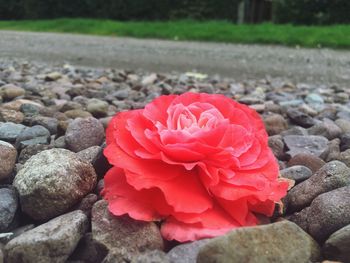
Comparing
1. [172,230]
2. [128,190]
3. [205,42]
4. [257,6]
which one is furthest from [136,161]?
[257,6]

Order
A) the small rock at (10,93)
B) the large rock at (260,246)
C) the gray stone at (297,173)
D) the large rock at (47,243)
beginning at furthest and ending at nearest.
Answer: the small rock at (10,93)
the gray stone at (297,173)
the large rock at (47,243)
the large rock at (260,246)

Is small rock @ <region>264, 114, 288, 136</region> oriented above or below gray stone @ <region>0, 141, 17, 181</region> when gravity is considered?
below

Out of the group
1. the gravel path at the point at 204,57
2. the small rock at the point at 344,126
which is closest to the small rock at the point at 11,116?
the small rock at the point at 344,126

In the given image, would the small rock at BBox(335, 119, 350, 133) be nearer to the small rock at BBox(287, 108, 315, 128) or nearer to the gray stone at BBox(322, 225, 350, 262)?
the small rock at BBox(287, 108, 315, 128)

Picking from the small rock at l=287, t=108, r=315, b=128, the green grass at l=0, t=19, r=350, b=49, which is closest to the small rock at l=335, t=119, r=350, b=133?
the small rock at l=287, t=108, r=315, b=128

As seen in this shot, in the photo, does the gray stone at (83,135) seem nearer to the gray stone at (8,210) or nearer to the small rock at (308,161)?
the gray stone at (8,210)

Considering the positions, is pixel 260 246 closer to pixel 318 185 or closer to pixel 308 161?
pixel 318 185
